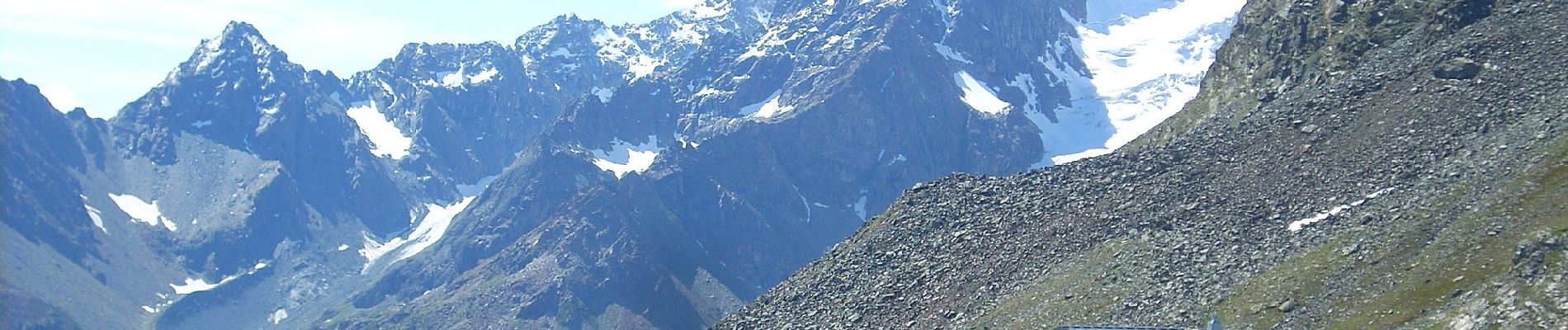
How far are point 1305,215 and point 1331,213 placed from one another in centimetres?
262

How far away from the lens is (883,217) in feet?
509

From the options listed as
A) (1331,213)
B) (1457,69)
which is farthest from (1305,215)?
(1457,69)

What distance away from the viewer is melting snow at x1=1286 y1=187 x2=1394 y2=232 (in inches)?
4643

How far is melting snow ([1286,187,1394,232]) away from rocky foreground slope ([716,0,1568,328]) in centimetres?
20

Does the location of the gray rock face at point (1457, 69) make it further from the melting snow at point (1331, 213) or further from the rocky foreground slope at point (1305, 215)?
the melting snow at point (1331, 213)

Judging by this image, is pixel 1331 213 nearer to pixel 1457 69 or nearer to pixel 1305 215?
pixel 1305 215

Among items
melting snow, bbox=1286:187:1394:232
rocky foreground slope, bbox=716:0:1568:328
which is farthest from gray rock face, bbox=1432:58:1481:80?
melting snow, bbox=1286:187:1394:232

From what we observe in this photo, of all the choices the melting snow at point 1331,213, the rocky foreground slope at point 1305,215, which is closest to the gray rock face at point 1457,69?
the rocky foreground slope at point 1305,215

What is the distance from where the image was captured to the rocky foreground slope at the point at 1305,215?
101 meters

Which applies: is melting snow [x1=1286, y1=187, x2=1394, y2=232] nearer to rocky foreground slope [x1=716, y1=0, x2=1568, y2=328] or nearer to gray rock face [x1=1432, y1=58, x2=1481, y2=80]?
rocky foreground slope [x1=716, y1=0, x2=1568, y2=328]

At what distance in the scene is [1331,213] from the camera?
11850cm

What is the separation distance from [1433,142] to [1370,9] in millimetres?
37749

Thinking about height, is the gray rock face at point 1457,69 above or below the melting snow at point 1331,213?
above

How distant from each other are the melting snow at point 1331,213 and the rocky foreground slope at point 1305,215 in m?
0.20
